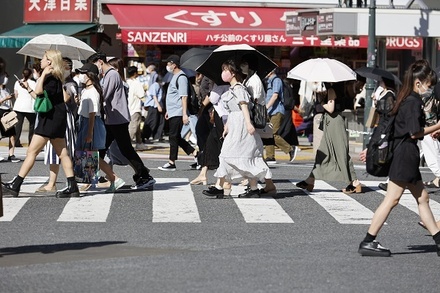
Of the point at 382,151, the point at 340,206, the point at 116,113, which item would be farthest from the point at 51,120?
the point at 382,151

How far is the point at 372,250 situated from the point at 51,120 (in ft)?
17.9

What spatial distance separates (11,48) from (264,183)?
16965 mm

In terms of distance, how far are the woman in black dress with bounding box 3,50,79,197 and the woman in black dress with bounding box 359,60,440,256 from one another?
519 centimetres

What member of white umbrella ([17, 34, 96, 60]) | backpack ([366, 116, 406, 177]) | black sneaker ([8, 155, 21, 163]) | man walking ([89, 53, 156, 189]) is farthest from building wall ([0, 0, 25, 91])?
backpack ([366, 116, 406, 177])

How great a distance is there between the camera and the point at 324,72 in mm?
16578

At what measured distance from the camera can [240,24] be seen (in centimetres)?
3020

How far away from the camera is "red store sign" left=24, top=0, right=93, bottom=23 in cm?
3106

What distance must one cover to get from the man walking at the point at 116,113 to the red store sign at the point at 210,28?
42.2ft

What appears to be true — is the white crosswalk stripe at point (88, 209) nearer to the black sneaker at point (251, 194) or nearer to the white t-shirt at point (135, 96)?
the black sneaker at point (251, 194)

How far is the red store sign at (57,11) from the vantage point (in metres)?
31.1

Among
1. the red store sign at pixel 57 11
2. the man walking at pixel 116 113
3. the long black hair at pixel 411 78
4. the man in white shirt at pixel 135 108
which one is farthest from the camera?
the red store sign at pixel 57 11

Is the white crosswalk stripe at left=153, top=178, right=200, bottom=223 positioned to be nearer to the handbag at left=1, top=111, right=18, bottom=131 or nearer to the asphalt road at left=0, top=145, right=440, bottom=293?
the asphalt road at left=0, top=145, right=440, bottom=293

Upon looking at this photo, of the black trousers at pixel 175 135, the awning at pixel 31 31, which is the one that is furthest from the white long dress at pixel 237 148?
the awning at pixel 31 31

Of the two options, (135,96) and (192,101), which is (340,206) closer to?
(192,101)
